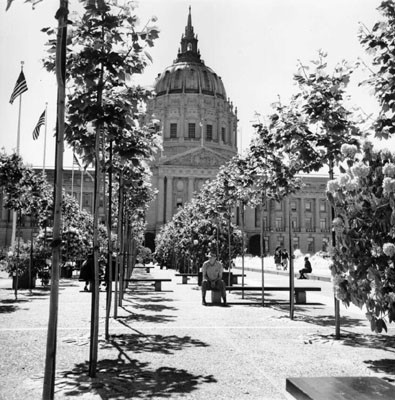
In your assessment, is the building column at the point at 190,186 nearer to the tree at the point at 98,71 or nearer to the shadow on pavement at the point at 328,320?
the shadow on pavement at the point at 328,320

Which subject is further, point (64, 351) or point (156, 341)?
point (156, 341)

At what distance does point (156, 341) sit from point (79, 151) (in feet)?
11.7

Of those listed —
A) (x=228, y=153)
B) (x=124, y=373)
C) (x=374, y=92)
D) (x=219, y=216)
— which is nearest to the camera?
(x=124, y=373)

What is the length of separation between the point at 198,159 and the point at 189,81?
24117 mm

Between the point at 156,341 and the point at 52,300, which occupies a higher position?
the point at 52,300

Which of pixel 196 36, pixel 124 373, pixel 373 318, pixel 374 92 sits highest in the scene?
pixel 196 36

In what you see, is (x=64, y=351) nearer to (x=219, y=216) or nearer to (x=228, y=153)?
(x=219, y=216)

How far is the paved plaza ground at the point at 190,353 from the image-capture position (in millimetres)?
5672

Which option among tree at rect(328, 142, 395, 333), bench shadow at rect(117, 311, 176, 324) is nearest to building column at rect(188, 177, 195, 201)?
bench shadow at rect(117, 311, 176, 324)

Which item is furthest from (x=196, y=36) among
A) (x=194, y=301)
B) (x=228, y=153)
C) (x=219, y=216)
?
(x=194, y=301)

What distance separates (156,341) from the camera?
8.71m

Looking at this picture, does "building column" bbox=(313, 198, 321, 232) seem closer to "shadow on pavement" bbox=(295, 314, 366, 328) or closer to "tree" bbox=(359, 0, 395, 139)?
"shadow on pavement" bbox=(295, 314, 366, 328)

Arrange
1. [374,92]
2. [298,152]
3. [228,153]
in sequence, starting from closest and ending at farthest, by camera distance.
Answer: [374,92], [298,152], [228,153]

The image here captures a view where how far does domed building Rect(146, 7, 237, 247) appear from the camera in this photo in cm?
9094
